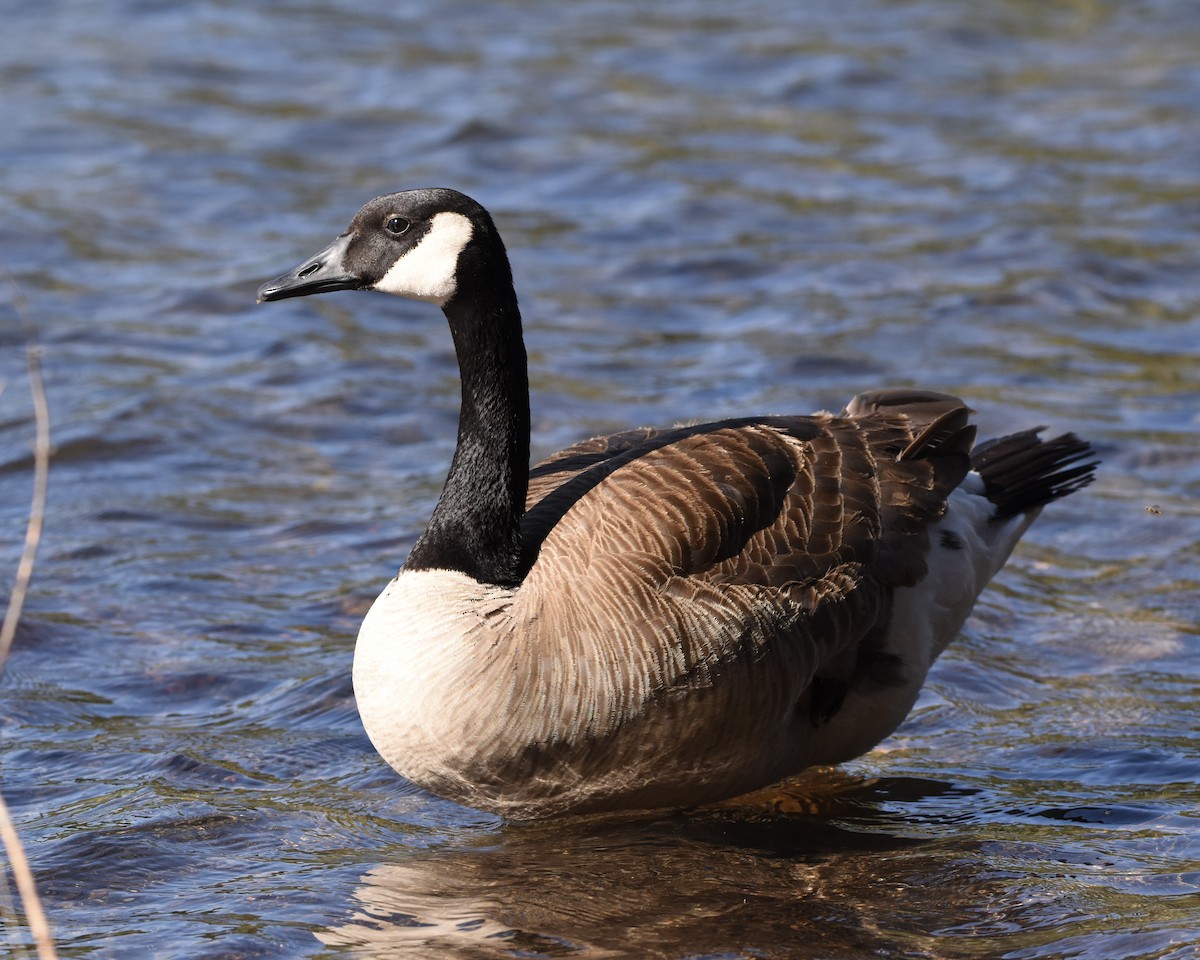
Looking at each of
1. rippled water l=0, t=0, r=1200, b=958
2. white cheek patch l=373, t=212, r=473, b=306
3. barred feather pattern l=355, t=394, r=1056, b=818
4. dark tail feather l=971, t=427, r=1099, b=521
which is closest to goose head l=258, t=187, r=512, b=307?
white cheek patch l=373, t=212, r=473, b=306

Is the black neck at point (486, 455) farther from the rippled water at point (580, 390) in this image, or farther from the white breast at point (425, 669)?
the rippled water at point (580, 390)

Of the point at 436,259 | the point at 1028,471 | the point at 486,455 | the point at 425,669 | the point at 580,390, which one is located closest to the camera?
the point at 425,669

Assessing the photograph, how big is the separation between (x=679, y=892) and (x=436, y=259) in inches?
87.8

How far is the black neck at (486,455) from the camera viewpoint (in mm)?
5953

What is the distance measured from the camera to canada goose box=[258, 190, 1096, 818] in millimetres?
5656

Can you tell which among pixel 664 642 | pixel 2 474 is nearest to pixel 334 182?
pixel 2 474

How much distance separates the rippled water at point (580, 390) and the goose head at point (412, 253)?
182 cm

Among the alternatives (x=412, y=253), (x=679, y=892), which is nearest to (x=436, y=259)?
(x=412, y=253)

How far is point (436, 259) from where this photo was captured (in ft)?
19.7

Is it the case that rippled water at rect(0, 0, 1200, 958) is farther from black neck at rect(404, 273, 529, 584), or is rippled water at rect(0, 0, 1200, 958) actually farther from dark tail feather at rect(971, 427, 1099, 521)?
black neck at rect(404, 273, 529, 584)

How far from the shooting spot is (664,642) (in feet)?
18.7

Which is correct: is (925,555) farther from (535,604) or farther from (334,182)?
(334,182)

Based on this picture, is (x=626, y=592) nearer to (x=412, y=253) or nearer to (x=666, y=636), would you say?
(x=666, y=636)

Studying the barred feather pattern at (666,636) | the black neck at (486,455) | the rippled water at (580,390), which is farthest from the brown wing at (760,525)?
the rippled water at (580,390)
